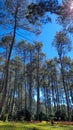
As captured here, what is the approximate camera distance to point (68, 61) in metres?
38.8

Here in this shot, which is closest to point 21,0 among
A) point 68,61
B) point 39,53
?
point 39,53

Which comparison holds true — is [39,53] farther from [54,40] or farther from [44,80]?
[44,80]

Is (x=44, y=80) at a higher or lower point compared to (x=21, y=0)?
lower

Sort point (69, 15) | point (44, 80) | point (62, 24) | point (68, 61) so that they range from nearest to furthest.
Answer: point (69, 15)
point (62, 24)
point (68, 61)
point (44, 80)

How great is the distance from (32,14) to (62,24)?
2.67m

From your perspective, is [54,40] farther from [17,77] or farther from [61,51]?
[17,77]

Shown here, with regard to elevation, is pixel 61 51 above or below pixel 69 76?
above

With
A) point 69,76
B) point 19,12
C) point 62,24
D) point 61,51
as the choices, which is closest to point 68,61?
point 69,76

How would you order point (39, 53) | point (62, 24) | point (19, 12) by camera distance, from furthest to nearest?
point (39, 53) < point (19, 12) < point (62, 24)

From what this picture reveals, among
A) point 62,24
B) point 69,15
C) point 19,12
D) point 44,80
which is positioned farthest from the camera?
point 44,80

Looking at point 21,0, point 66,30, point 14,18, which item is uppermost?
point 21,0

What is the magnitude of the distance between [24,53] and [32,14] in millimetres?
20530

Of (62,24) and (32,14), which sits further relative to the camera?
(62,24)

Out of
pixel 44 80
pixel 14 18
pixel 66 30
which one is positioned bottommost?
pixel 44 80
